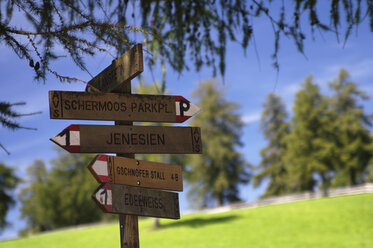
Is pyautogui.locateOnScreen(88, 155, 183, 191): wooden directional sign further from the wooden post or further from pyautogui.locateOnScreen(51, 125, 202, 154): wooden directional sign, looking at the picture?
the wooden post

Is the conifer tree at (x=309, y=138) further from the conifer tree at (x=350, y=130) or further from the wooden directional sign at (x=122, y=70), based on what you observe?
the wooden directional sign at (x=122, y=70)

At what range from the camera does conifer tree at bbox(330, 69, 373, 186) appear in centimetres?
3475

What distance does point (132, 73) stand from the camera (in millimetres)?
3777

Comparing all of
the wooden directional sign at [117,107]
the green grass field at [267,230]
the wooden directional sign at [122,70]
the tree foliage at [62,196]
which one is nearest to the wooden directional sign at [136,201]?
the wooden directional sign at [117,107]

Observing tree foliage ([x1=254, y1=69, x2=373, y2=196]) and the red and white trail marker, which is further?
tree foliage ([x1=254, y1=69, x2=373, y2=196])

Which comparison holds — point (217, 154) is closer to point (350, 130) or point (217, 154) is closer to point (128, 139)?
point (350, 130)

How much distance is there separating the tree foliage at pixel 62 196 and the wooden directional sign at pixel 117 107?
35319 mm

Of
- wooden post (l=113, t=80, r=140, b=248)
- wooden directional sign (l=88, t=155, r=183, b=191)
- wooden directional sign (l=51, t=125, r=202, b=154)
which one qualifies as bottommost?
wooden post (l=113, t=80, r=140, b=248)

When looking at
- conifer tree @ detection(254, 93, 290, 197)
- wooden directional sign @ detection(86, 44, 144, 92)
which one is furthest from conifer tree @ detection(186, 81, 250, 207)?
wooden directional sign @ detection(86, 44, 144, 92)

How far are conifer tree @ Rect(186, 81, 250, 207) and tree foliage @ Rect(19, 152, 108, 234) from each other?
1001cm

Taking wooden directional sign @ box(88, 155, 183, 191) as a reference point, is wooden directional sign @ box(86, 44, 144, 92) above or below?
above

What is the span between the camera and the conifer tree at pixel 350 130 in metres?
34.8

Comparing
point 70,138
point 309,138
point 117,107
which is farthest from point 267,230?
point 70,138

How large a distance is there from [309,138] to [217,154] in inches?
318
